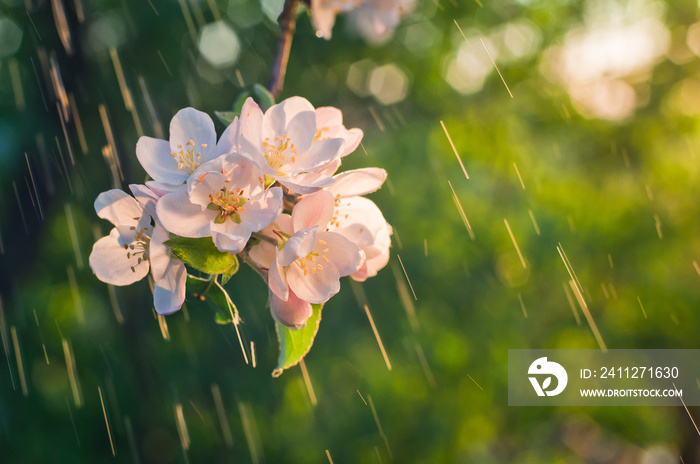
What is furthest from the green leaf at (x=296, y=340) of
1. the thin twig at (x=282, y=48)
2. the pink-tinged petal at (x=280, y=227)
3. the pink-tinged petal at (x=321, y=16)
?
the pink-tinged petal at (x=321, y=16)

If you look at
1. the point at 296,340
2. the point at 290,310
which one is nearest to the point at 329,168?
the point at 290,310

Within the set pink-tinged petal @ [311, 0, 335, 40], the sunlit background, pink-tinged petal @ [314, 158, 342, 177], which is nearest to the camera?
pink-tinged petal @ [314, 158, 342, 177]

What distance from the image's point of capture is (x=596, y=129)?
6324mm

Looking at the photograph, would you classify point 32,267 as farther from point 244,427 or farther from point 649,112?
point 649,112

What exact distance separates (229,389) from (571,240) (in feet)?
10.7

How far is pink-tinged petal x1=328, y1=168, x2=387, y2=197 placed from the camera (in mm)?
985

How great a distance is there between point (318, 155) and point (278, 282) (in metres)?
0.24

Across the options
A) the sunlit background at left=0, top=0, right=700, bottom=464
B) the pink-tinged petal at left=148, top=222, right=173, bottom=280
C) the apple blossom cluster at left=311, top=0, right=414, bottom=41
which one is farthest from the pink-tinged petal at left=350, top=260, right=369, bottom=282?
the sunlit background at left=0, top=0, right=700, bottom=464

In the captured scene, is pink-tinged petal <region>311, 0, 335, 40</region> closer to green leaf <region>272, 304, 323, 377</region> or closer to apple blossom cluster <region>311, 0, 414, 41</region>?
apple blossom cluster <region>311, 0, 414, 41</region>

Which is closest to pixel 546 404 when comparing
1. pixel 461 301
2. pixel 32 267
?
pixel 461 301

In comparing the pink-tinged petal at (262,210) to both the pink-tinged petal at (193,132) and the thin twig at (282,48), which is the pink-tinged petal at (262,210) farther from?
the thin twig at (282,48)
